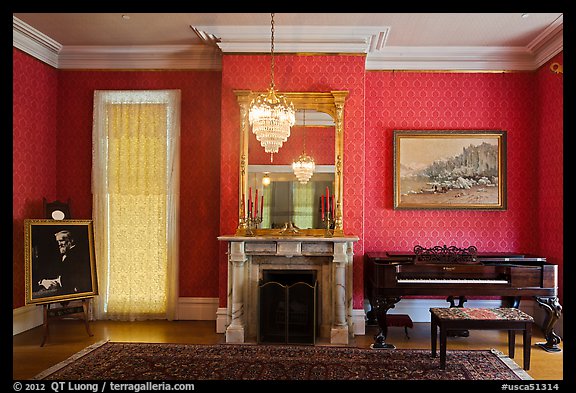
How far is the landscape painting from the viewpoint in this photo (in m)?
6.09

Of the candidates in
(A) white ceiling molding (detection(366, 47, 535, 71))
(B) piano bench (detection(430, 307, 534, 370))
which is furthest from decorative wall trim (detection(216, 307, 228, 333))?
(A) white ceiling molding (detection(366, 47, 535, 71))

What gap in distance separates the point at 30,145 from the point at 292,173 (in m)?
3.41

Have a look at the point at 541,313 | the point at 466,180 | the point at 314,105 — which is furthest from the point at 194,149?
the point at 541,313

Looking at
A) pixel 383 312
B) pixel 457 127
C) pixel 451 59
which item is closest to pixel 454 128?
pixel 457 127

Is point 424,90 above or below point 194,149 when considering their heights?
above

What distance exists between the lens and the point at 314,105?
18.5 ft

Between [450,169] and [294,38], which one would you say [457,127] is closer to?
[450,169]

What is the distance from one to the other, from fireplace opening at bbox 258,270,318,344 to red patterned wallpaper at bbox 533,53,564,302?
123 inches

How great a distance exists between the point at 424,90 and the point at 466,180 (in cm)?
136

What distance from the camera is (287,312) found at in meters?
4.99

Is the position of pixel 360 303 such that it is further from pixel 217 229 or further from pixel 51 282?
pixel 51 282

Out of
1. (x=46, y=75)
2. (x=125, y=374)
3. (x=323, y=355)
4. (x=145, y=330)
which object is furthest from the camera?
(x=46, y=75)

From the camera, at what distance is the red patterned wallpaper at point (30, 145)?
5547mm

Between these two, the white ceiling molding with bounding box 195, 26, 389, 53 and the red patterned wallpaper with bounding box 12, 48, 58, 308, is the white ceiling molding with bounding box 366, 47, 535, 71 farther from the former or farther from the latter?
the red patterned wallpaper with bounding box 12, 48, 58, 308
